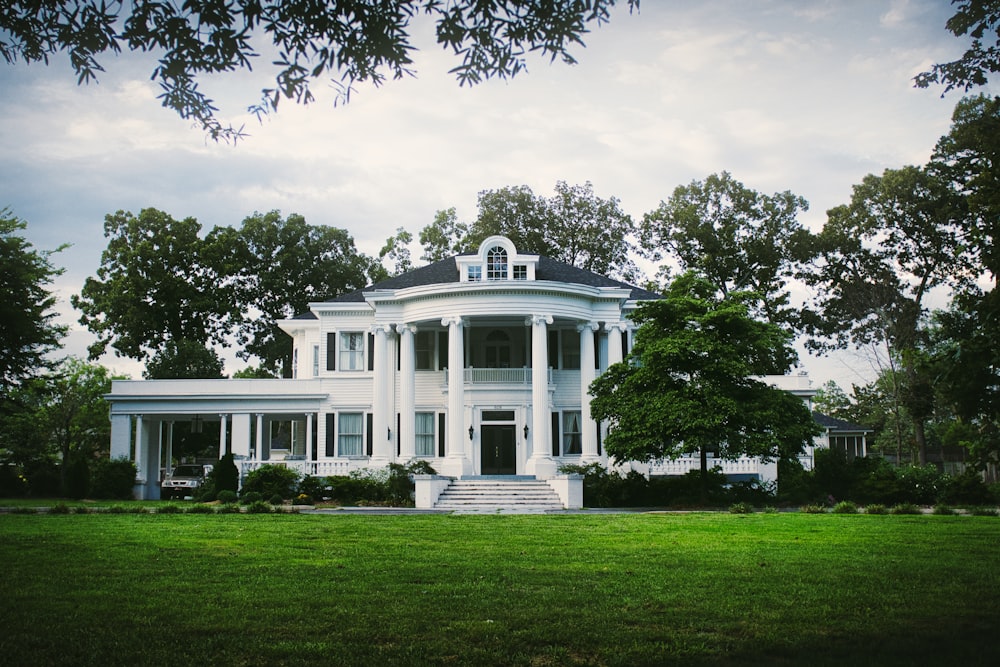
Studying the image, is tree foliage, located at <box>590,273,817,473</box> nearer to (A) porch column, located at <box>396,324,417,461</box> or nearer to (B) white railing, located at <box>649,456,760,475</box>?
(B) white railing, located at <box>649,456,760,475</box>

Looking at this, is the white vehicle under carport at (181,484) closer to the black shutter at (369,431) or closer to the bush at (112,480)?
the bush at (112,480)

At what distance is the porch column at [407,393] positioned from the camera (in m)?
33.4

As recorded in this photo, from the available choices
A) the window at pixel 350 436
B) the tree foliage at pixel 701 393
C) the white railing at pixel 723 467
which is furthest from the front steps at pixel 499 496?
the window at pixel 350 436

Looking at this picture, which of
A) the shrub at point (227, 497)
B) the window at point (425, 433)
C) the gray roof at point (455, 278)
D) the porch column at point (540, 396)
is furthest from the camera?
the window at point (425, 433)

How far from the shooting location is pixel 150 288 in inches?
1877

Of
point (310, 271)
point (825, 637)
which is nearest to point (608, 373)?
point (825, 637)

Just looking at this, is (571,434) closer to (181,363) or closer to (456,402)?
(456,402)

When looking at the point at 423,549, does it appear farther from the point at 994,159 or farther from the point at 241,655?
the point at 994,159

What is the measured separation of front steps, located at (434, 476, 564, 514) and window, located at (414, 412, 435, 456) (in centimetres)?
515

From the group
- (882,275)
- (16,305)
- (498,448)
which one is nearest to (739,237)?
(882,275)

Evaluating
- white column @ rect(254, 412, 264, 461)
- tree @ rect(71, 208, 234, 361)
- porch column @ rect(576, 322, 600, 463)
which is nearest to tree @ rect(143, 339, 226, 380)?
tree @ rect(71, 208, 234, 361)

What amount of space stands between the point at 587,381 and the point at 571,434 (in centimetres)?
304

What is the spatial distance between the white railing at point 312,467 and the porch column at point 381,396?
131 centimetres

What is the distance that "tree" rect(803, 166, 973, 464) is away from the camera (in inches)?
1487
